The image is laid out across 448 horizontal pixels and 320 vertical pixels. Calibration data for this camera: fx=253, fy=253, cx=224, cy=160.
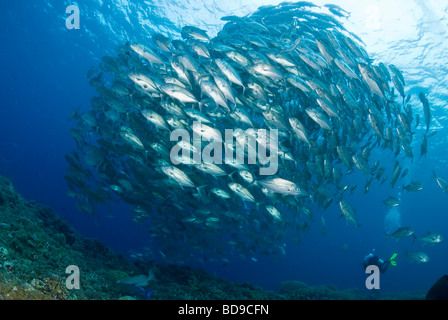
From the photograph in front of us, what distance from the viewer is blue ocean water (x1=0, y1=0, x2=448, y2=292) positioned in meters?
15.9

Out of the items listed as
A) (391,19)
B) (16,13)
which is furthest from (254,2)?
(16,13)

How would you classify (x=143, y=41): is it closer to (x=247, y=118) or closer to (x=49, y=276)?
(x=247, y=118)

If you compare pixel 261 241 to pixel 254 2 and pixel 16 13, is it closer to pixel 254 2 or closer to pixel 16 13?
pixel 254 2

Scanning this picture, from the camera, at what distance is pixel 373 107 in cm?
705

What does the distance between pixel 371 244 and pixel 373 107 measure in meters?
99.5

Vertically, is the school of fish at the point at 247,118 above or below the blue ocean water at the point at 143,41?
below

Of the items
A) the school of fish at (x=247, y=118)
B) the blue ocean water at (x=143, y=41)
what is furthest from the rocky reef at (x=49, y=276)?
the blue ocean water at (x=143, y=41)

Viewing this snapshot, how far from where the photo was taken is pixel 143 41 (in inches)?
913

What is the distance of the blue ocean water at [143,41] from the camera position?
52.1 ft

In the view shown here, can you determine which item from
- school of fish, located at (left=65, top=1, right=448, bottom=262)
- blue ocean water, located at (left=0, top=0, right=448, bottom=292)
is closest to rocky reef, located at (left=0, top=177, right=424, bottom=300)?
school of fish, located at (left=65, top=1, right=448, bottom=262)

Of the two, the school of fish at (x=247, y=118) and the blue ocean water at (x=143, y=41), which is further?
the blue ocean water at (x=143, y=41)

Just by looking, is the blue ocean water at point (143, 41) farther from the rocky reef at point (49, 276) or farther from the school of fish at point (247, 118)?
the rocky reef at point (49, 276)

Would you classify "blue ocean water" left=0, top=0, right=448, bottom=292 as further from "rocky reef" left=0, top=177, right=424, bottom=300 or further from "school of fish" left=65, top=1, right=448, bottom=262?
"rocky reef" left=0, top=177, right=424, bottom=300

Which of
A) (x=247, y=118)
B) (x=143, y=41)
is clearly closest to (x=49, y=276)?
(x=247, y=118)
